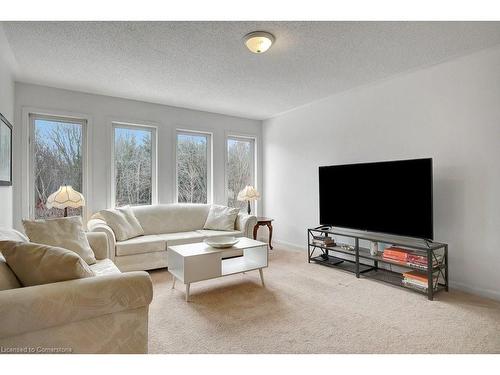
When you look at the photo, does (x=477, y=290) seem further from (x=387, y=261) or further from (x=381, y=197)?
(x=381, y=197)

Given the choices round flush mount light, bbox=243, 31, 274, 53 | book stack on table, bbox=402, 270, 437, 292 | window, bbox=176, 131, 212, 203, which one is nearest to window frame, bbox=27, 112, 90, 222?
window, bbox=176, 131, 212, 203

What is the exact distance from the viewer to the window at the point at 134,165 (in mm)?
4254

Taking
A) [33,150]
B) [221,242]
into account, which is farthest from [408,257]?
[33,150]

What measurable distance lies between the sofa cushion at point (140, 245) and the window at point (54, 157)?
1064mm

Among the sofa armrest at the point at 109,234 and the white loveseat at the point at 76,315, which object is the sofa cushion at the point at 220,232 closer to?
the sofa armrest at the point at 109,234

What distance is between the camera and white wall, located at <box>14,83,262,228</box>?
3529 millimetres

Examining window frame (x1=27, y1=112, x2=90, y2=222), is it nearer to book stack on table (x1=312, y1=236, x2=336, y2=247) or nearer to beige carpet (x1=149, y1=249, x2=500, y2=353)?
beige carpet (x1=149, y1=249, x2=500, y2=353)

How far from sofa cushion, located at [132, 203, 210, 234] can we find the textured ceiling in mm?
1731

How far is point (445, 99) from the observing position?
299 cm

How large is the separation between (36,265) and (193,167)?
3.55 m

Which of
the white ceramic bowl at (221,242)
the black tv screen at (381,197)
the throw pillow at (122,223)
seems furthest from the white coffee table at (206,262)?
the black tv screen at (381,197)
